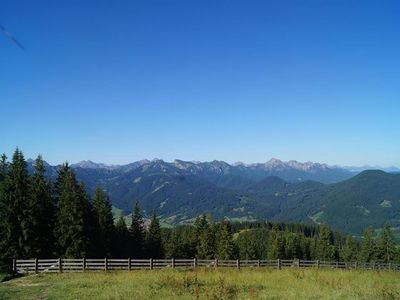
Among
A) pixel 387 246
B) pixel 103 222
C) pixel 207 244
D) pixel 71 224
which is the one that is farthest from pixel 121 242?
pixel 387 246

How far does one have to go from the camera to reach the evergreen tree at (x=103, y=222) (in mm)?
61059

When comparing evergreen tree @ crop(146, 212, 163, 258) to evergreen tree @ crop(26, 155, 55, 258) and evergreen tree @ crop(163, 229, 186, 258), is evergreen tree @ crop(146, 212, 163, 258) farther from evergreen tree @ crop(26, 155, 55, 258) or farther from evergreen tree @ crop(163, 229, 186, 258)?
evergreen tree @ crop(26, 155, 55, 258)

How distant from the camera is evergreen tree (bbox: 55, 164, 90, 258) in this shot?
5031 cm

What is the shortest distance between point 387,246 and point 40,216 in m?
76.6

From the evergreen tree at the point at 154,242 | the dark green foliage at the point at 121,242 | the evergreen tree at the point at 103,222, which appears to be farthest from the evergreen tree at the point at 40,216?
the evergreen tree at the point at 154,242

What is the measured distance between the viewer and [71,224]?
50719mm

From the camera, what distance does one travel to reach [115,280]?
25.1 metres

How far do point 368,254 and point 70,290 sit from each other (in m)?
91.0

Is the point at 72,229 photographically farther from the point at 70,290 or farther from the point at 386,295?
the point at 386,295

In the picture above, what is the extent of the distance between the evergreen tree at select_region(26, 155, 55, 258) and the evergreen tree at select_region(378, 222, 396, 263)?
73.1 m

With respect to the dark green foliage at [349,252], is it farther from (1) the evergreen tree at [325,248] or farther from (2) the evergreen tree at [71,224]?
(2) the evergreen tree at [71,224]

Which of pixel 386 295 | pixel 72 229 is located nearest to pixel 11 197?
pixel 72 229

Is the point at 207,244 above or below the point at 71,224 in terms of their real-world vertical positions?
below

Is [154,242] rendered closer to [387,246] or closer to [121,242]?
[121,242]
